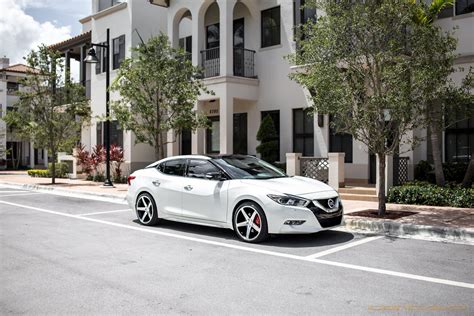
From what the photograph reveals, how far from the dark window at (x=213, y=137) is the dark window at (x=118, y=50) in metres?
6.21

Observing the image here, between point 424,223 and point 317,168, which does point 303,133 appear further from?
point 424,223

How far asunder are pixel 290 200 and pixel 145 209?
3.67 m

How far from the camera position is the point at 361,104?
1035 centimetres

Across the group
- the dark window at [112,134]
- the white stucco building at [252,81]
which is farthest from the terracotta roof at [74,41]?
the white stucco building at [252,81]

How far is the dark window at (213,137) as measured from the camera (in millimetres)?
21906

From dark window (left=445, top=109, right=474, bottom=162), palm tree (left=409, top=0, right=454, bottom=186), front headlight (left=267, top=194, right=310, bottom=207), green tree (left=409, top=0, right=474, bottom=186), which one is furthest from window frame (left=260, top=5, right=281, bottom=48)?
front headlight (left=267, top=194, right=310, bottom=207)

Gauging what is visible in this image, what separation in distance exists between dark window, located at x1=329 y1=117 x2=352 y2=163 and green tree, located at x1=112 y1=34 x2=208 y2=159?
16.4ft

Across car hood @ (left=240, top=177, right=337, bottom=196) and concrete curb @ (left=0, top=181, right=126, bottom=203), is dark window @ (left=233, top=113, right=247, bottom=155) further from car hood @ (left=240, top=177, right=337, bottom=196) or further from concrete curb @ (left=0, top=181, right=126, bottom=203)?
car hood @ (left=240, top=177, right=337, bottom=196)

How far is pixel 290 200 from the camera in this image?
8.00 m

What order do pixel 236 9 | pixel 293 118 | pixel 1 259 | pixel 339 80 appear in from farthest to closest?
pixel 236 9 → pixel 293 118 → pixel 339 80 → pixel 1 259

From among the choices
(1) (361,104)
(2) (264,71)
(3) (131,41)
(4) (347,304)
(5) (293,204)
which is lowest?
(4) (347,304)

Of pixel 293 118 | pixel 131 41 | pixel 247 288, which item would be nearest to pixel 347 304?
pixel 247 288

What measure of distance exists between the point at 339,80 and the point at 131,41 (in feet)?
50.9

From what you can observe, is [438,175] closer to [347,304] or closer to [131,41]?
[347,304]
